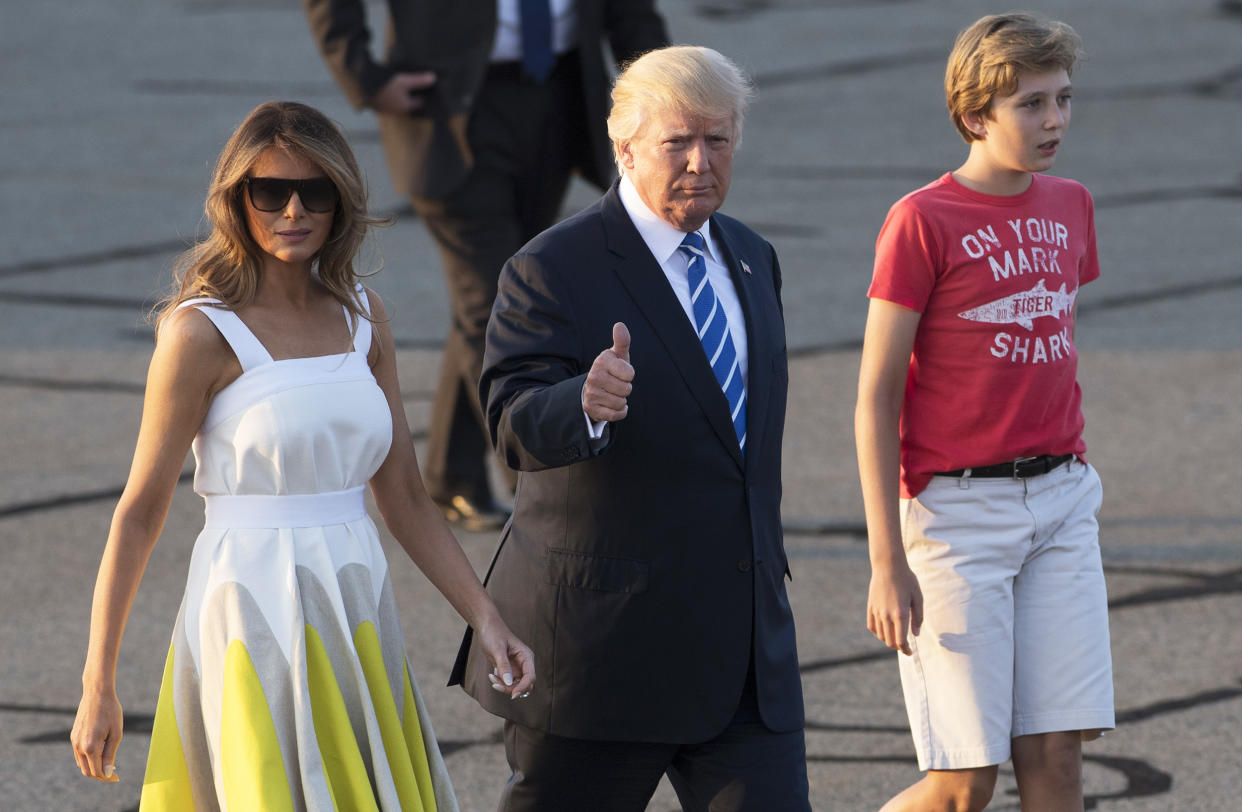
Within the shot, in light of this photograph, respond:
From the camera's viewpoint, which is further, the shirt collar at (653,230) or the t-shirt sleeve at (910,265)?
the t-shirt sleeve at (910,265)

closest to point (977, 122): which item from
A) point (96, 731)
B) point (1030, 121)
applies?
point (1030, 121)

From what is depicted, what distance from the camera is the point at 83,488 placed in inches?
282

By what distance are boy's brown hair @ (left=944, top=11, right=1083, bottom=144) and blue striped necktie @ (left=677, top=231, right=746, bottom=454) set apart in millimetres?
695

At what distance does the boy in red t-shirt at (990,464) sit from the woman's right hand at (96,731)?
144 centimetres

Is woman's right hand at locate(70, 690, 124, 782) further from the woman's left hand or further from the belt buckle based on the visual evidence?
the belt buckle

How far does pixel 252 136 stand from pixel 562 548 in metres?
0.88

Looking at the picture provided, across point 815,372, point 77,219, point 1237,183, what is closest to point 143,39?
point 77,219

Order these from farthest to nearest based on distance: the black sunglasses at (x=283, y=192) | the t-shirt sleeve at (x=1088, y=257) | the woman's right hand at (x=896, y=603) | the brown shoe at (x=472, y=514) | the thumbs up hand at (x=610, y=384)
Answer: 1. the brown shoe at (x=472, y=514)
2. the t-shirt sleeve at (x=1088, y=257)
3. the woman's right hand at (x=896, y=603)
4. the black sunglasses at (x=283, y=192)
5. the thumbs up hand at (x=610, y=384)

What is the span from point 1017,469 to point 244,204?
1578 millimetres

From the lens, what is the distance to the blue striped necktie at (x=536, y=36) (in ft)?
20.9

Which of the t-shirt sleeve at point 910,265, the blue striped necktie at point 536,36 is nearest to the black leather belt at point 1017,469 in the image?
the t-shirt sleeve at point 910,265

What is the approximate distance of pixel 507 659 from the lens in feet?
10.4

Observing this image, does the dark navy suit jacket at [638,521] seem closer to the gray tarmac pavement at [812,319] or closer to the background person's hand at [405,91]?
the gray tarmac pavement at [812,319]

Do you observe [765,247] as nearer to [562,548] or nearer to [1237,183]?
[562,548]
